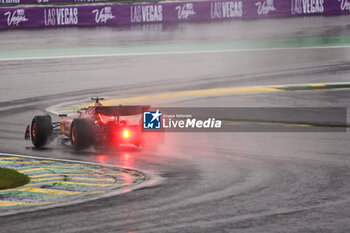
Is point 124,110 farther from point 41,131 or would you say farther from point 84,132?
point 41,131

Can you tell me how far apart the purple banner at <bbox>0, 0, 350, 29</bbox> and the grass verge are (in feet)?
81.1

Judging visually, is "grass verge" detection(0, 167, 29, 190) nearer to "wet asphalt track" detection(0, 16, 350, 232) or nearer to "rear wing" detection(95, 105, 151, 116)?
"wet asphalt track" detection(0, 16, 350, 232)

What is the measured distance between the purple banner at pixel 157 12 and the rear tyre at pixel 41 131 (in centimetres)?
2084

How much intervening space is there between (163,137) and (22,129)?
4.55m

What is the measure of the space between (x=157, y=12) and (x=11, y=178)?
27.0 m

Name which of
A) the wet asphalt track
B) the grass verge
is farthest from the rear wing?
the grass verge

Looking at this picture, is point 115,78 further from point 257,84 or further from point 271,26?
point 271,26

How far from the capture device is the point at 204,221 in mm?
10406

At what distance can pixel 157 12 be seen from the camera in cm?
4000

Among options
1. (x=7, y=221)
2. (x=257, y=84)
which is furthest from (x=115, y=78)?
(x=7, y=221)

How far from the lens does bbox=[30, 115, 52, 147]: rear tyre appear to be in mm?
17953

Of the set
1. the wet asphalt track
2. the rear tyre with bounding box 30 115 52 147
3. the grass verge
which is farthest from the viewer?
the rear tyre with bounding box 30 115 52 147

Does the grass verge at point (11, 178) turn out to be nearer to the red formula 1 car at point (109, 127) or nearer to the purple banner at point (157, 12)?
the red formula 1 car at point (109, 127)

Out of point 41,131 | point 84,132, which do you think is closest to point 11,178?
point 84,132
